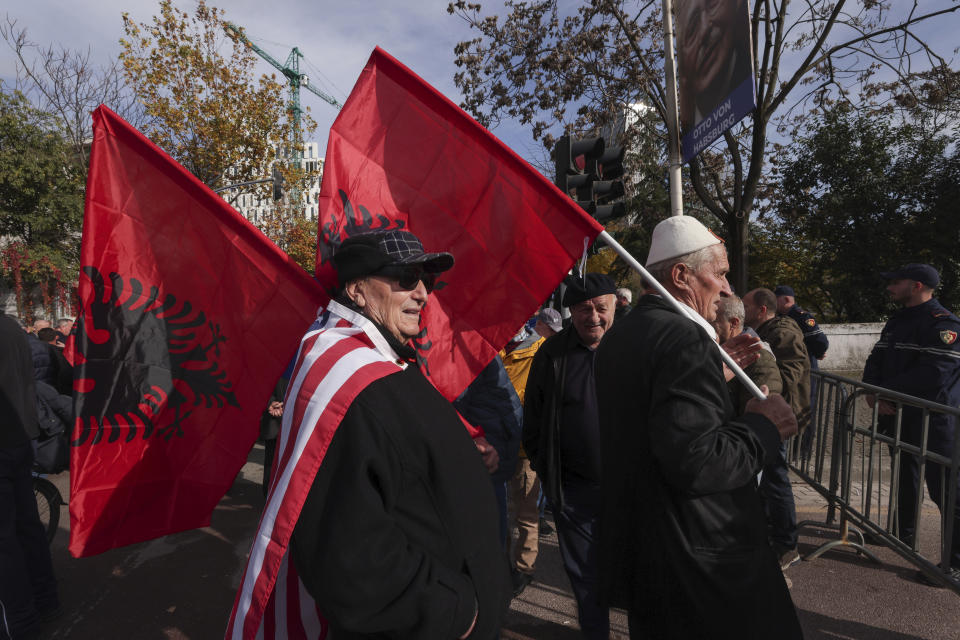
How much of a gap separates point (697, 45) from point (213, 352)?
6.00 m

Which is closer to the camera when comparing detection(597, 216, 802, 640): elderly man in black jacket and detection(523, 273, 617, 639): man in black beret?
detection(597, 216, 802, 640): elderly man in black jacket

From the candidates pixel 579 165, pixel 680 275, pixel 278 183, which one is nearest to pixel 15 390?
pixel 680 275

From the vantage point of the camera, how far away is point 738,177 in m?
11.1

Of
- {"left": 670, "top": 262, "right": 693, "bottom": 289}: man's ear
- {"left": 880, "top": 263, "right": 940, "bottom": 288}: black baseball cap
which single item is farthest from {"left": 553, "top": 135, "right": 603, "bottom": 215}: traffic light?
{"left": 670, "top": 262, "right": 693, "bottom": 289}: man's ear

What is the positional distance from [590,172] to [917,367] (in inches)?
123

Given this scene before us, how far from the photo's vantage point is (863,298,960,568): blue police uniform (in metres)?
4.12

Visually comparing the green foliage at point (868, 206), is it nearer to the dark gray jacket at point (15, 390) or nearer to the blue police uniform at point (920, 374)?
the blue police uniform at point (920, 374)

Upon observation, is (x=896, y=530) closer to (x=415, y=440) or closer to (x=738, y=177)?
(x=415, y=440)

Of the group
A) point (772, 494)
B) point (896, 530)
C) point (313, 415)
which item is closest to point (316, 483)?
point (313, 415)

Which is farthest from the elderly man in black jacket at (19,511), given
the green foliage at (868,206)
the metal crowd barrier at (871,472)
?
the green foliage at (868,206)

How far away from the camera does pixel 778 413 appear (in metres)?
1.92

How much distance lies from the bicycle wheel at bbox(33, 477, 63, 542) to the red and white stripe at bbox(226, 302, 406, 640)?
447 centimetres

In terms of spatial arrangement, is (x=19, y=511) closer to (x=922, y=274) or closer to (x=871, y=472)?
(x=871, y=472)

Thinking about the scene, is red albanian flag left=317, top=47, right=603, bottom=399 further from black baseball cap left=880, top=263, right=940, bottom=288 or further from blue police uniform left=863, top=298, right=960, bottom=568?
black baseball cap left=880, top=263, right=940, bottom=288
